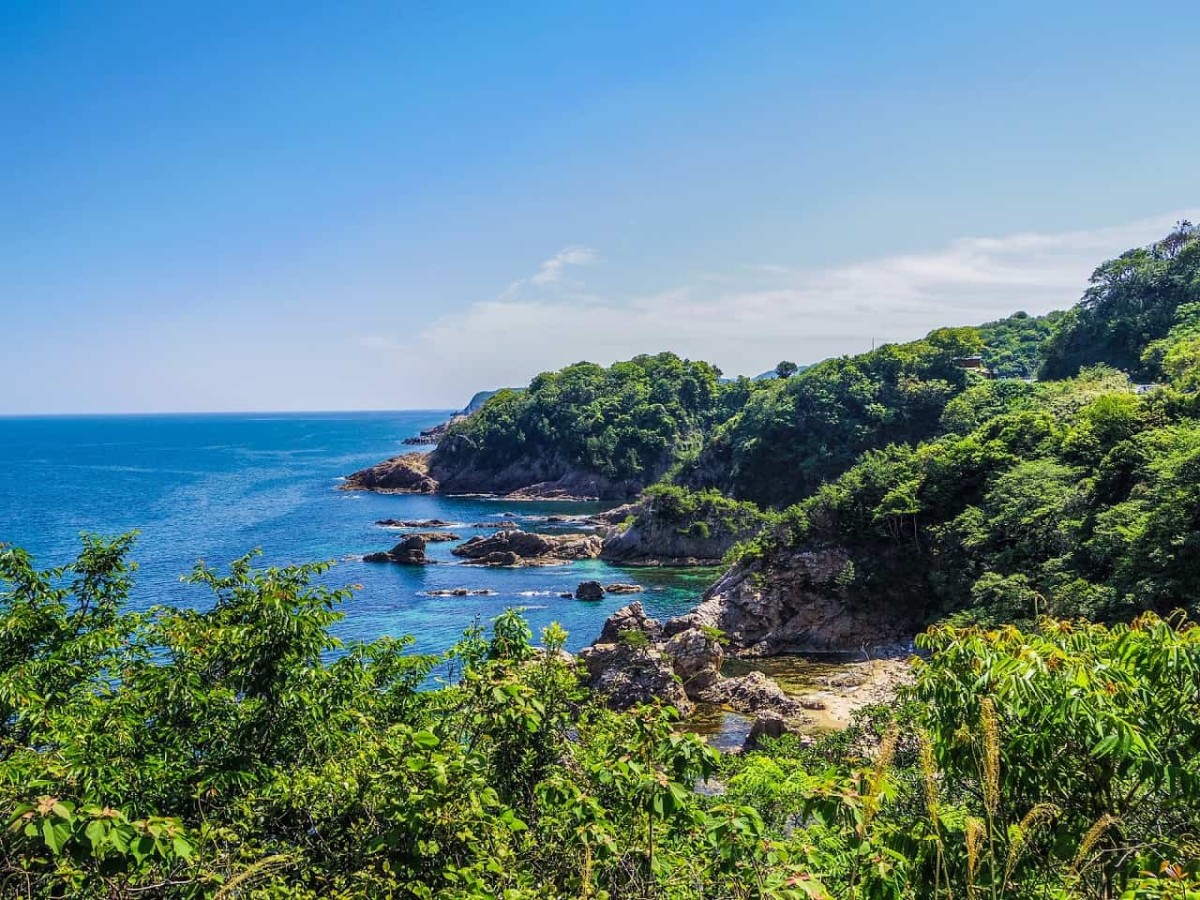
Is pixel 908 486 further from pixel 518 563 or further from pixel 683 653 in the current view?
pixel 518 563

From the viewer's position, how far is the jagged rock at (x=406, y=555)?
5884 cm

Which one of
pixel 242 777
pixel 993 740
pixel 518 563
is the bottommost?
pixel 518 563

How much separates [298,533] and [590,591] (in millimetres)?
35022

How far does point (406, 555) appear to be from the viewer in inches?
2325

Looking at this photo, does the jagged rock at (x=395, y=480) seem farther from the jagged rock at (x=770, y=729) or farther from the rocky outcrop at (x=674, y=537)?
the jagged rock at (x=770, y=729)

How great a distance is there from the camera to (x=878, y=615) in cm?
3841

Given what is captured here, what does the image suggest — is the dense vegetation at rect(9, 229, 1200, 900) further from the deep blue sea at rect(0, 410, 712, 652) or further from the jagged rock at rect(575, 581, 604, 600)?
the jagged rock at rect(575, 581, 604, 600)

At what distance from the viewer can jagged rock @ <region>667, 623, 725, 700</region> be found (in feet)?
108

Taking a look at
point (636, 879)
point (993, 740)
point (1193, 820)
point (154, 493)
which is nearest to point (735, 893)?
point (636, 879)

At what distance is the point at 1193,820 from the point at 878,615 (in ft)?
117

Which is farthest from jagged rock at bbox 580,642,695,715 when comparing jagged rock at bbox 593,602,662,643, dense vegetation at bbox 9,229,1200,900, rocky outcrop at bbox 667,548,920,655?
dense vegetation at bbox 9,229,1200,900

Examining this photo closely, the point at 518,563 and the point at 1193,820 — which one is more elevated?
the point at 1193,820

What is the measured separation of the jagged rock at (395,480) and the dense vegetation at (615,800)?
3701 inches

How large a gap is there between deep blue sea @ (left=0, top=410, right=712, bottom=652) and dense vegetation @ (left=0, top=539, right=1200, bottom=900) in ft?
87.0
